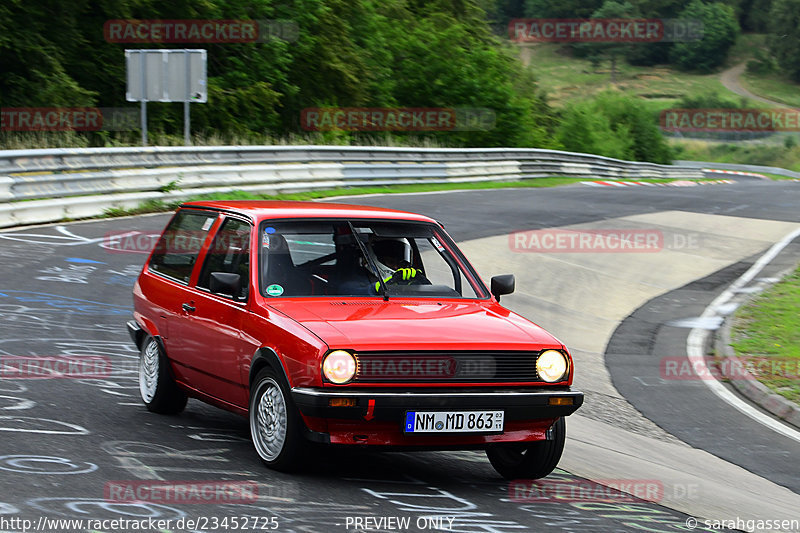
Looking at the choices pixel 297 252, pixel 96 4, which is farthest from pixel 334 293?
pixel 96 4

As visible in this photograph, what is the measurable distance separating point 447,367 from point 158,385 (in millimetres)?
2551

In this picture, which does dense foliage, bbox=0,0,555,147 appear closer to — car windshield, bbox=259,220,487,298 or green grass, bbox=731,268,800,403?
green grass, bbox=731,268,800,403

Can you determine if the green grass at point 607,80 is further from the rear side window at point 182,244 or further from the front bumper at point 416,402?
the front bumper at point 416,402

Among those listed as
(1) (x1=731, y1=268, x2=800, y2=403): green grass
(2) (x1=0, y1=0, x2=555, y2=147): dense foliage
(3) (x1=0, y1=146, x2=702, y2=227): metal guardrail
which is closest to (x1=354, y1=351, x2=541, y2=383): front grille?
(1) (x1=731, y1=268, x2=800, y2=403): green grass

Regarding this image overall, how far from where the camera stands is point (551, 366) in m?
6.04

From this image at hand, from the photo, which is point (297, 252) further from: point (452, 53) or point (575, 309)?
point (452, 53)

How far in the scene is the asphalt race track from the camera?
5242mm

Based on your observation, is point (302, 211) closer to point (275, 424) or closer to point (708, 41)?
point (275, 424)

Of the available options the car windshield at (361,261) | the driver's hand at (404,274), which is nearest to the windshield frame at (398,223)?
the car windshield at (361,261)

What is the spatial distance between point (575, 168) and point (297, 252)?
34064mm

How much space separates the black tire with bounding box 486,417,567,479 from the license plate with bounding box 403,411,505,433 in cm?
27

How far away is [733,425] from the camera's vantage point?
9.34m

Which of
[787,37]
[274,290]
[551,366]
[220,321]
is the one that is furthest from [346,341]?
[787,37]

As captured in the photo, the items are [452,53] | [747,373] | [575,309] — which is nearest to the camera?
[747,373]
